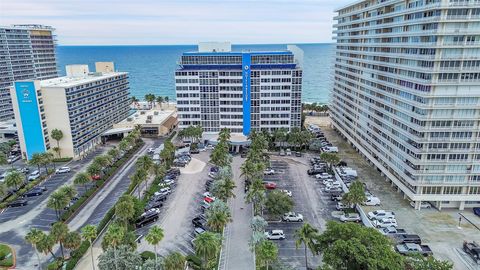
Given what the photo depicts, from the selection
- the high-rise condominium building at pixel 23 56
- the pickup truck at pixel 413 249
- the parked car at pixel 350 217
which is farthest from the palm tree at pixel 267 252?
the high-rise condominium building at pixel 23 56

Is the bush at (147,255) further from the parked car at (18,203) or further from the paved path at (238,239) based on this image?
the parked car at (18,203)

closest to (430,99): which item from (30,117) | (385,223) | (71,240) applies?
(385,223)

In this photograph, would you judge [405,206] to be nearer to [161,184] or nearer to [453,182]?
[453,182]

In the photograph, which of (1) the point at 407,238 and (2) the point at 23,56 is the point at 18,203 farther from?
(2) the point at 23,56

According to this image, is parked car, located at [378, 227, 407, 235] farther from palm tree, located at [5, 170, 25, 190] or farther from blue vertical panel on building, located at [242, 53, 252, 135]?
palm tree, located at [5, 170, 25, 190]

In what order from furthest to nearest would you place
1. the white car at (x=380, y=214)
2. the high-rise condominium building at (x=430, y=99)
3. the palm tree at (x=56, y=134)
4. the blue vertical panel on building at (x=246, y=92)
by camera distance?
1. the blue vertical panel on building at (x=246, y=92)
2. the palm tree at (x=56, y=134)
3. the white car at (x=380, y=214)
4. the high-rise condominium building at (x=430, y=99)

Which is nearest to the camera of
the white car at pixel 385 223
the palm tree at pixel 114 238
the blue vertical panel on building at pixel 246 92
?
the palm tree at pixel 114 238
